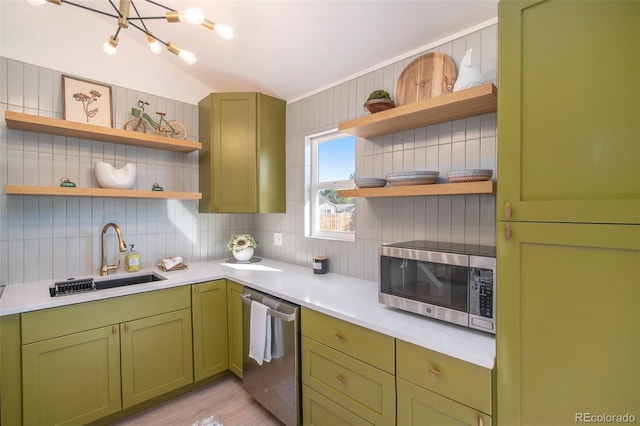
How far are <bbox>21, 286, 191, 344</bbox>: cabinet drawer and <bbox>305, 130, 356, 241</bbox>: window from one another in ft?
3.89

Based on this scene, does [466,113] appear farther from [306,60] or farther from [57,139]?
[57,139]

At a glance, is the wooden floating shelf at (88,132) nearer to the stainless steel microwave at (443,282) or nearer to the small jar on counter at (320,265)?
the small jar on counter at (320,265)

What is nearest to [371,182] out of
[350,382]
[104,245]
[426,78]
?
[426,78]

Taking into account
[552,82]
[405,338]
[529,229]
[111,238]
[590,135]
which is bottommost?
[405,338]

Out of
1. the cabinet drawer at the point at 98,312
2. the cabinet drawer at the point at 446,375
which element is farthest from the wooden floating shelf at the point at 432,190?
the cabinet drawer at the point at 98,312

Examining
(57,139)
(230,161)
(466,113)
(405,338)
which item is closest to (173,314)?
(230,161)

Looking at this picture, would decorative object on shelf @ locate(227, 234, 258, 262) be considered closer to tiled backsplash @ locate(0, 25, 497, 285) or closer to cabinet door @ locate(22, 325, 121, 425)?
tiled backsplash @ locate(0, 25, 497, 285)

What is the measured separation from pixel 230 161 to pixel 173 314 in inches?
52.0

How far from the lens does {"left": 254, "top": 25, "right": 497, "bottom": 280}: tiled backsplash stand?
5.12 feet

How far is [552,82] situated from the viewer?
94 centimetres

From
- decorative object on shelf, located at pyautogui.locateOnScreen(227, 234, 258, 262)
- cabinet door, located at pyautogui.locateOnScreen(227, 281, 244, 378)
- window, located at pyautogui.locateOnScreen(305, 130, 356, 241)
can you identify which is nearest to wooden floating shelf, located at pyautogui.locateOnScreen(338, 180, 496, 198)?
window, located at pyautogui.locateOnScreen(305, 130, 356, 241)

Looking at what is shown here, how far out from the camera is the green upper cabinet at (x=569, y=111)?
83cm

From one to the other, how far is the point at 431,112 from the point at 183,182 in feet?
7.37

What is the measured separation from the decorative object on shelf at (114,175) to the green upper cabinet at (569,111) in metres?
2.43
